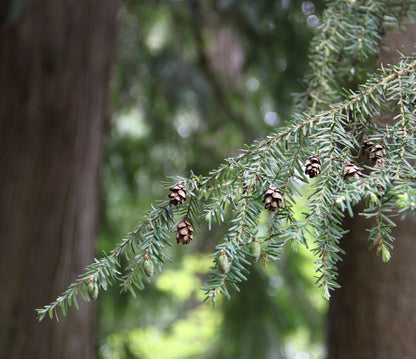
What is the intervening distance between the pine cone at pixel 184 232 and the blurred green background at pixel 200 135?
1.73m

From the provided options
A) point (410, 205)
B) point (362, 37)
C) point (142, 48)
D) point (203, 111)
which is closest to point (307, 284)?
point (203, 111)

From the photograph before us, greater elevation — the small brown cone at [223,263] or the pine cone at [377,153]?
the pine cone at [377,153]

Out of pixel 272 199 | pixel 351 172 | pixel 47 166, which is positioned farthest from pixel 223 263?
pixel 47 166

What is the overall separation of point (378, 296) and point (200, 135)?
7.66 ft

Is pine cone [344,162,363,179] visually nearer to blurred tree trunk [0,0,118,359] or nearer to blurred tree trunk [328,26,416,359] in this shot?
blurred tree trunk [328,26,416,359]

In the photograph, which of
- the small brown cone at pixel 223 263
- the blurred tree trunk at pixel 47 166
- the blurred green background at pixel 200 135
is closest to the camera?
the small brown cone at pixel 223 263

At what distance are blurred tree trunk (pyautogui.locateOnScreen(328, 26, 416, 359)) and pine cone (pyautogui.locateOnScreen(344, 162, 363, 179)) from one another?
0.50 m

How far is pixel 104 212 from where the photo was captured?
284 centimetres

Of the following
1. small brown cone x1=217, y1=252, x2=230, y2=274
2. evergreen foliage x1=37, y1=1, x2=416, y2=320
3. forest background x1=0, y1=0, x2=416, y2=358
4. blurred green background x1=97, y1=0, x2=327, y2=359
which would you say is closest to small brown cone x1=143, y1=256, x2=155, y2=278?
evergreen foliage x1=37, y1=1, x2=416, y2=320

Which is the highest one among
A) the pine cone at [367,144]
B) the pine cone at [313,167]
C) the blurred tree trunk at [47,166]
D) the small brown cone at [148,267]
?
the blurred tree trunk at [47,166]

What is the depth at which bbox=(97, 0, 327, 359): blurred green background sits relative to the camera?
2.54 meters

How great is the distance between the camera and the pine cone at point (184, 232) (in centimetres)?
66

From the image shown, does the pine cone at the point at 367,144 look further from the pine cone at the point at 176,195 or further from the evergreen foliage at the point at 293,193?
the pine cone at the point at 176,195

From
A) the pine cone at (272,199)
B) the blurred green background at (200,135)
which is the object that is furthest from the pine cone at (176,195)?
the blurred green background at (200,135)
